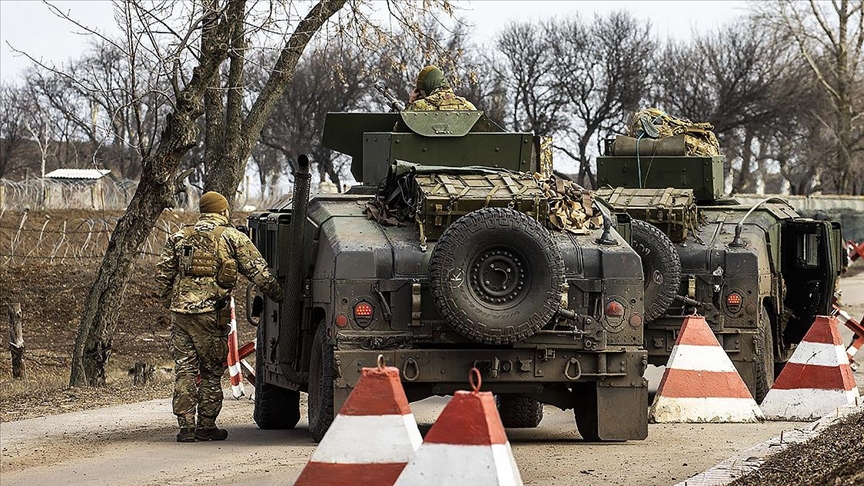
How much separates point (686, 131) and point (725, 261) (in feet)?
12.7

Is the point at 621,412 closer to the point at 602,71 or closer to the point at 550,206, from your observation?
the point at 550,206

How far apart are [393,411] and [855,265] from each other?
40.5 m

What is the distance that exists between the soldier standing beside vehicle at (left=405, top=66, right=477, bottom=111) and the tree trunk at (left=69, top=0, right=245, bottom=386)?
13.4 ft

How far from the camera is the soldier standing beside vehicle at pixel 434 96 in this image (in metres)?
13.8

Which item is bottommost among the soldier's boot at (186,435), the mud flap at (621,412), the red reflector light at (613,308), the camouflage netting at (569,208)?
the soldier's boot at (186,435)

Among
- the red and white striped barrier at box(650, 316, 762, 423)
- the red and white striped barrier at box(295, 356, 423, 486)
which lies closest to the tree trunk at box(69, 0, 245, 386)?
the red and white striped barrier at box(650, 316, 762, 423)

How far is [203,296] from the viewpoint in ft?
39.0

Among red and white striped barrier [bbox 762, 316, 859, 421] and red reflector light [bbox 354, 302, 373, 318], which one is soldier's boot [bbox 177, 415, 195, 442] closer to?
red reflector light [bbox 354, 302, 373, 318]

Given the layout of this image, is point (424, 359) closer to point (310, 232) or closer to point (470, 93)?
point (310, 232)

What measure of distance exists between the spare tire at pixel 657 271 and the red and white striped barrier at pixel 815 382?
1473 millimetres

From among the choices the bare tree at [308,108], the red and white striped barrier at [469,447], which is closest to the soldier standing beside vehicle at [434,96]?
the red and white striped barrier at [469,447]

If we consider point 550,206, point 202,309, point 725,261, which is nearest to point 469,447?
point 550,206

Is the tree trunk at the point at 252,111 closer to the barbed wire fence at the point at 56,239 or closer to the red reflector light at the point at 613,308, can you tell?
the red reflector light at the point at 613,308

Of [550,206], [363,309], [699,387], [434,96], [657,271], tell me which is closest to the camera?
[363,309]
